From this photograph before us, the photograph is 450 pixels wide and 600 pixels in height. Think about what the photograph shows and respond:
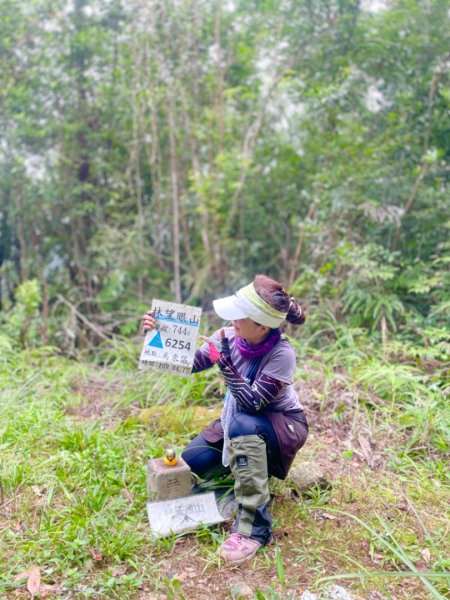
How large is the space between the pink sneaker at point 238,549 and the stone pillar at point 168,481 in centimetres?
34

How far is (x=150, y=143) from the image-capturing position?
23.9ft

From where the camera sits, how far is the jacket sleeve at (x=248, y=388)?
2.30 meters

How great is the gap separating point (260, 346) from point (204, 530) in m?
0.87

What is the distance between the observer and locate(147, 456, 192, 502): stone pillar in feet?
8.21

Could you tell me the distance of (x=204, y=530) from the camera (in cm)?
241

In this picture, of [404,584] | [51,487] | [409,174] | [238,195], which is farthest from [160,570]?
[238,195]

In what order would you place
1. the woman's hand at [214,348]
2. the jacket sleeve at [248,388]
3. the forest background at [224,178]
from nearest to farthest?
the jacket sleeve at [248,388] < the woman's hand at [214,348] < the forest background at [224,178]

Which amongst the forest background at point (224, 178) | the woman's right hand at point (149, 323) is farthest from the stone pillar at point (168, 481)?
the forest background at point (224, 178)

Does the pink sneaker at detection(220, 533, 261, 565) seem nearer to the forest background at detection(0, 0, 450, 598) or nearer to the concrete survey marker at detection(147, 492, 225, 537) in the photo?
the concrete survey marker at detection(147, 492, 225, 537)

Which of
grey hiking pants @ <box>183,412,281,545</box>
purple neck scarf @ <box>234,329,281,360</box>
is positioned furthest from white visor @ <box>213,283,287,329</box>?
grey hiking pants @ <box>183,412,281,545</box>

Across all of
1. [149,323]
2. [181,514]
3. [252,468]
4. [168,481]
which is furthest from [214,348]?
[181,514]

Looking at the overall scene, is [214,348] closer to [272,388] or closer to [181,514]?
[272,388]

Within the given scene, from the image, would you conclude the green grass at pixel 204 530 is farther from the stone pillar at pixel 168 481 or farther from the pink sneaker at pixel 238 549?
the stone pillar at pixel 168 481

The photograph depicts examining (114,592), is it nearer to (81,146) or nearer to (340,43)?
(340,43)
